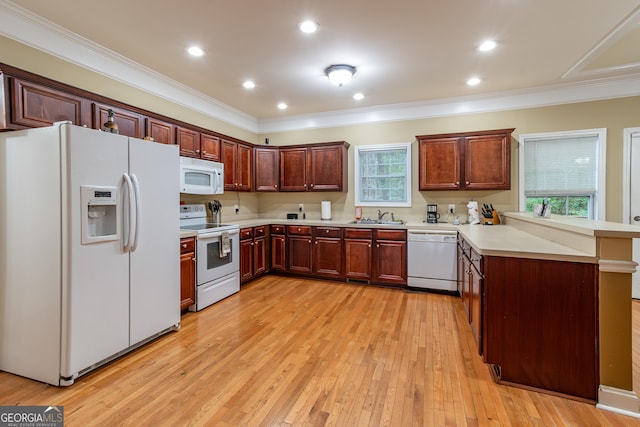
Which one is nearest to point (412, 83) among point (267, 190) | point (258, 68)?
point (258, 68)

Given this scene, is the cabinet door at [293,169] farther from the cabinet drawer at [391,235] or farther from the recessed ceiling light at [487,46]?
the recessed ceiling light at [487,46]

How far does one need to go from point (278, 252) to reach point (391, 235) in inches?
73.4

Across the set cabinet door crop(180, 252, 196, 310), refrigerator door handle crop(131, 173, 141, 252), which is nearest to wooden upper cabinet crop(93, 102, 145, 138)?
refrigerator door handle crop(131, 173, 141, 252)

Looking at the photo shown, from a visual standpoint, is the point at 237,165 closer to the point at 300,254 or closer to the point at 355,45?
the point at 300,254

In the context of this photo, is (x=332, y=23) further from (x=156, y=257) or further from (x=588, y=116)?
(x=588, y=116)

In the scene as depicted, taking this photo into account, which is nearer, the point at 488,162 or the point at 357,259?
the point at 488,162

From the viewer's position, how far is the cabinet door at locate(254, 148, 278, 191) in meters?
5.15

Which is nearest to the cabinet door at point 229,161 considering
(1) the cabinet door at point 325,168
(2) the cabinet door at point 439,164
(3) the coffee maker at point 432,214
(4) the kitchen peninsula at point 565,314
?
(1) the cabinet door at point 325,168

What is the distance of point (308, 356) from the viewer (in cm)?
243

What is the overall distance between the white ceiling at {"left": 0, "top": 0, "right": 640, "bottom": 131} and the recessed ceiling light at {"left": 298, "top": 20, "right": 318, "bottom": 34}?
0.17 feet

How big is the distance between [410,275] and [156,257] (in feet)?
10.3

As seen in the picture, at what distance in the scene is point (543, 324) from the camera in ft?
6.38

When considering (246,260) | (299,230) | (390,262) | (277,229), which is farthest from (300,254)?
(390,262)

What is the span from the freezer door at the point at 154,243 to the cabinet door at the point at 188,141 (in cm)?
90
